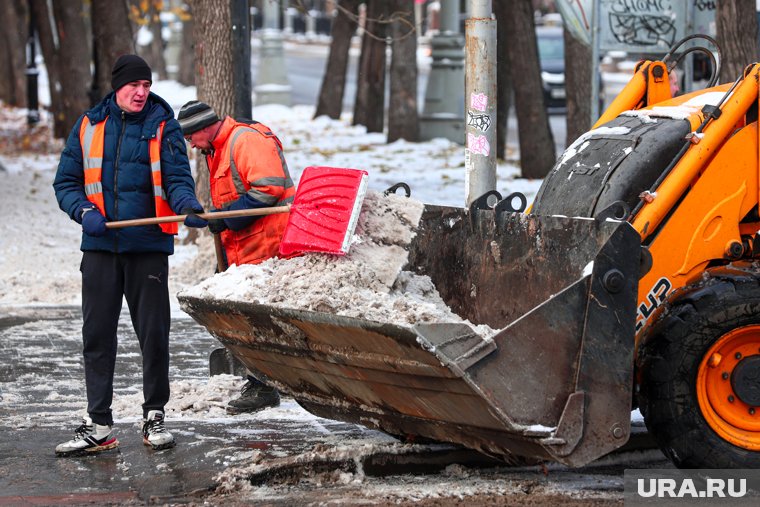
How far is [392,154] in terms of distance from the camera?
18.7 metres

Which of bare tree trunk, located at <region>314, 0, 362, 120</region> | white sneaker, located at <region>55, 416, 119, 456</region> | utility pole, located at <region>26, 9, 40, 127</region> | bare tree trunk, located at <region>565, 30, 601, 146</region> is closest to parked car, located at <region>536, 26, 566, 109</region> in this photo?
bare tree trunk, located at <region>314, 0, 362, 120</region>

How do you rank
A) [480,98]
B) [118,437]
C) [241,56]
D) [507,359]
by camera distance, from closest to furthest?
[507,359] < [118,437] < [480,98] < [241,56]

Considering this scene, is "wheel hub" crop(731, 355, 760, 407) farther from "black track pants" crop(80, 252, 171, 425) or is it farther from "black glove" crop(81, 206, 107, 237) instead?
"black glove" crop(81, 206, 107, 237)

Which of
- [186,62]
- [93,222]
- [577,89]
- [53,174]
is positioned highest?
[93,222]

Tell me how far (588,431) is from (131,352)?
432cm

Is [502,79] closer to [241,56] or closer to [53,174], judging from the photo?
[53,174]

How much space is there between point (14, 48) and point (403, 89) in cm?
1420

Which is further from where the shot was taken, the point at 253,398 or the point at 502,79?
the point at 502,79

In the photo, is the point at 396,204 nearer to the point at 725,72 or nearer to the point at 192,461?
the point at 192,461

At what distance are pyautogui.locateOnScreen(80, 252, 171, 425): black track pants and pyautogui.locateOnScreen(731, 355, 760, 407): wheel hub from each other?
2.56 meters

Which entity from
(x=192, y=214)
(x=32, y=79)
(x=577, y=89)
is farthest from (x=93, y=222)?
(x=32, y=79)

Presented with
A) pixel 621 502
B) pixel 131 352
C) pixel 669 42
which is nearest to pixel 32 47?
pixel 669 42

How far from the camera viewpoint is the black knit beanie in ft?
19.7

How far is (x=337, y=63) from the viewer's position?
23312 mm
